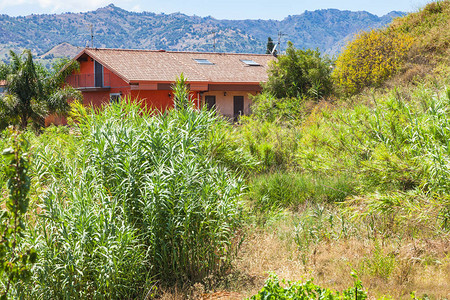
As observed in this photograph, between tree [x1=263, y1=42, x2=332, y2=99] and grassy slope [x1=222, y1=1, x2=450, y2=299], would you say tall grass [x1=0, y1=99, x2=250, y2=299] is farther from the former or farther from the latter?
tree [x1=263, y1=42, x2=332, y2=99]

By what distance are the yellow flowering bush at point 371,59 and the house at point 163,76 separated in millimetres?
12099

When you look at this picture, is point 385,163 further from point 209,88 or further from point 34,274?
point 209,88

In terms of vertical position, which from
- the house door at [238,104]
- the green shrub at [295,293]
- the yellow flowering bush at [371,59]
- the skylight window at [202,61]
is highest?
the skylight window at [202,61]

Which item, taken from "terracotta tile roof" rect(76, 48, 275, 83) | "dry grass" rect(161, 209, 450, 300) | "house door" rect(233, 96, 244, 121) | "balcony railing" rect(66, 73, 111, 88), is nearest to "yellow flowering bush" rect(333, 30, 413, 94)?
"dry grass" rect(161, 209, 450, 300)

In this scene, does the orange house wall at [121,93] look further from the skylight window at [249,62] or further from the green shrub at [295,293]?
the green shrub at [295,293]

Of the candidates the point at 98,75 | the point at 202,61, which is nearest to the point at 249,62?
the point at 202,61

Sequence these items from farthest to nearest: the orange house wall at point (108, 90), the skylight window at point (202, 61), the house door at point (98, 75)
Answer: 1. the skylight window at point (202, 61)
2. the house door at point (98, 75)
3. the orange house wall at point (108, 90)

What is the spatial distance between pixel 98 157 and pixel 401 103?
4382 millimetres

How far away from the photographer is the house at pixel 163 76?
29781 mm

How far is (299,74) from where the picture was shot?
21.2 metres

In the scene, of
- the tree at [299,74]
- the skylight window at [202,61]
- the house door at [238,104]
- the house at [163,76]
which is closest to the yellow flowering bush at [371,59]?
the tree at [299,74]

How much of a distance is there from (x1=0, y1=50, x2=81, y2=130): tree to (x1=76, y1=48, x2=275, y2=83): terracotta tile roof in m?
3.71

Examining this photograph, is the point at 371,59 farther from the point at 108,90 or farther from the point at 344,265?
the point at 108,90

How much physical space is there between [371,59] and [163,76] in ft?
50.7
